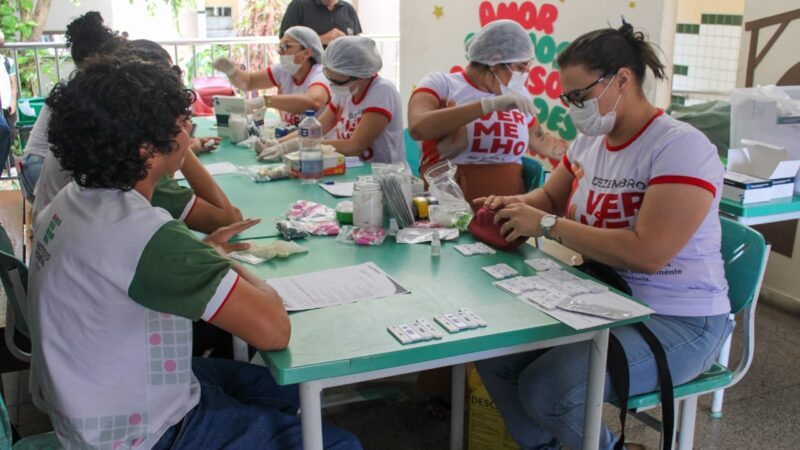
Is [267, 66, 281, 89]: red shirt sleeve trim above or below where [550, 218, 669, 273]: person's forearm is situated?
above

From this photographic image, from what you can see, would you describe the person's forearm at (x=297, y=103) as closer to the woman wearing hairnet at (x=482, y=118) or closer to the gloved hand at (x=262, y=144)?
the gloved hand at (x=262, y=144)

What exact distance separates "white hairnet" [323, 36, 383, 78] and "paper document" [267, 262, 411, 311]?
168cm

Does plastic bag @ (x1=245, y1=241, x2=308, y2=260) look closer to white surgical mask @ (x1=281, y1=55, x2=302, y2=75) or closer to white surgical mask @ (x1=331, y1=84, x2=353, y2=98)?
white surgical mask @ (x1=331, y1=84, x2=353, y2=98)

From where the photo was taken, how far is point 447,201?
233 centimetres

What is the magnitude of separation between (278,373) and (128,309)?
0.95 feet

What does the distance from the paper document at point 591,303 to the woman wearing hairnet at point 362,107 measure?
1.79m

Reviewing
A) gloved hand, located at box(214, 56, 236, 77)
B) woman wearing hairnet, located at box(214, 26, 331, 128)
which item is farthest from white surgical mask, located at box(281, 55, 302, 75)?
gloved hand, located at box(214, 56, 236, 77)

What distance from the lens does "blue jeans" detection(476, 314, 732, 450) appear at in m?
1.74

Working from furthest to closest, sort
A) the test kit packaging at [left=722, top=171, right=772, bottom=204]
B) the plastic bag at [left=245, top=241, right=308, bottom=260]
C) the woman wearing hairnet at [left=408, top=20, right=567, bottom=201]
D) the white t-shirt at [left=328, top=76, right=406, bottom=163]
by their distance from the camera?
the white t-shirt at [left=328, top=76, right=406, bottom=163]
the woman wearing hairnet at [left=408, top=20, right=567, bottom=201]
the test kit packaging at [left=722, top=171, right=772, bottom=204]
the plastic bag at [left=245, top=241, right=308, bottom=260]

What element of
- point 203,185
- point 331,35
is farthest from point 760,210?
point 331,35

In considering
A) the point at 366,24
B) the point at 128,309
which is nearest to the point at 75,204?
the point at 128,309

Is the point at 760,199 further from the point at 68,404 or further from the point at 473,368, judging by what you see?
the point at 68,404

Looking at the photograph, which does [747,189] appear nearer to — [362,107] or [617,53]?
[617,53]

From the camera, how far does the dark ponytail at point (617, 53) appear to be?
1939 millimetres
